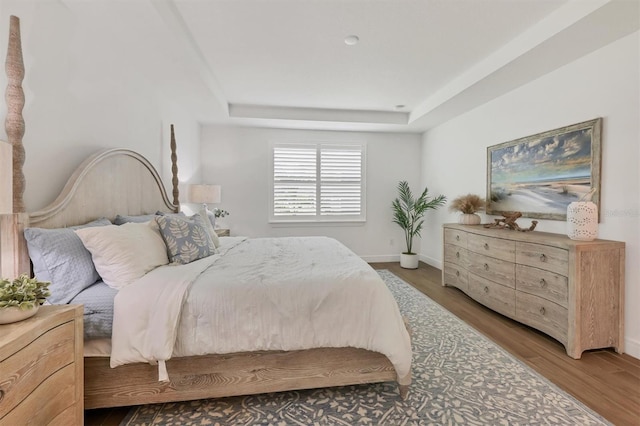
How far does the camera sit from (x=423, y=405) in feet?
5.49

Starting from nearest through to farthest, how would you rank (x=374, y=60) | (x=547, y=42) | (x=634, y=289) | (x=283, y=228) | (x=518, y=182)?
(x=634, y=289), (x=547, y=42), (x=374, y=60), (x=518, y=182), (x=283, y=228)

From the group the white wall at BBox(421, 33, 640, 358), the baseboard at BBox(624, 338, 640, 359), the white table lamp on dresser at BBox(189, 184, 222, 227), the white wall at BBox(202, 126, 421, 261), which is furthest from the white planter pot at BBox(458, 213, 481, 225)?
the white table lamp on dresser at BBox(189, 184, 222, 227)

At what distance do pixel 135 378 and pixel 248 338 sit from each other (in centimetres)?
64

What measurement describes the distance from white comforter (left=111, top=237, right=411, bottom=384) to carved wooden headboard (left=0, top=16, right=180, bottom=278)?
0.57m

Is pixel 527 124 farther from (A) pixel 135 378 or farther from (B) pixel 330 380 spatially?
(A) pixel 135 378

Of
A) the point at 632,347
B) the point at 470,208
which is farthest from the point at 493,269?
the point at 632,347

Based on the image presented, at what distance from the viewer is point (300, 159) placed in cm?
516

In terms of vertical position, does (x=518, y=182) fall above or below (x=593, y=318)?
above

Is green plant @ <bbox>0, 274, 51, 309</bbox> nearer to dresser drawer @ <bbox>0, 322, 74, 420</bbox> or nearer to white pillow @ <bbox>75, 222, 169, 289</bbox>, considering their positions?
dresser drawer @ <bbox>0, 322, 74, 420</bbox>

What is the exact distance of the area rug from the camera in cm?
156

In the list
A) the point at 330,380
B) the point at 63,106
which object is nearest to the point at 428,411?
the point at 330,380

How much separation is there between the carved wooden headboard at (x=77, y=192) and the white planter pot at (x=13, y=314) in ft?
1.67

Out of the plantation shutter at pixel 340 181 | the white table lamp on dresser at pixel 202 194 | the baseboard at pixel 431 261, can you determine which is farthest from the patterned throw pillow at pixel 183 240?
the baseboard at pixel 431 261

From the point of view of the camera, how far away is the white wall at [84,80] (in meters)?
1.67
